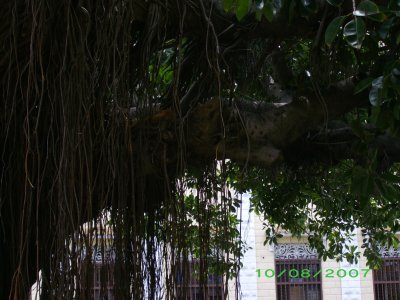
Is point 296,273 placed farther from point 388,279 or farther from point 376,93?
point 376,93

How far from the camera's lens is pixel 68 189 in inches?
100

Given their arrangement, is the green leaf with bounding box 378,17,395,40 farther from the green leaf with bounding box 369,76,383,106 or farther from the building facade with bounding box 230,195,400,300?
the building facade with bounding box 230,195,400,300

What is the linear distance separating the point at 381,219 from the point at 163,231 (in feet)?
9.27

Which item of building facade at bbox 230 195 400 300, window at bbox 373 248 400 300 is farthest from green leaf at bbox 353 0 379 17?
window at bbox 373 248 400 300

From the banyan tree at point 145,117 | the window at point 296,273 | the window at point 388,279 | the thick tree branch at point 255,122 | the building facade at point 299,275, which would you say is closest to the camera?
the banyan tree at point 145,117

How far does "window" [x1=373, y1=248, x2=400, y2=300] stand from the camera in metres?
13.0

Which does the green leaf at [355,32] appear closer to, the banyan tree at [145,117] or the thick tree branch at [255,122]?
the banyan tree at [145,117]

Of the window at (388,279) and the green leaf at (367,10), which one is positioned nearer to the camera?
the green leaf at (367,10)

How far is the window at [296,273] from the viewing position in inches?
508

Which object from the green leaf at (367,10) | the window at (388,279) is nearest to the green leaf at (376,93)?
the green leaf at (367,10)

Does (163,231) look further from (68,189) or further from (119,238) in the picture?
(68,189)

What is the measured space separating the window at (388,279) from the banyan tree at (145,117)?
31.9ft

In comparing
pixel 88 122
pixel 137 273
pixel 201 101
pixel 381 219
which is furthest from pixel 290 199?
pixel 88 122

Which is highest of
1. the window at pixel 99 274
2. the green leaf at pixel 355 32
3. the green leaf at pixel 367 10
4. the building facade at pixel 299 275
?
the green leaf at pixel 367 10
